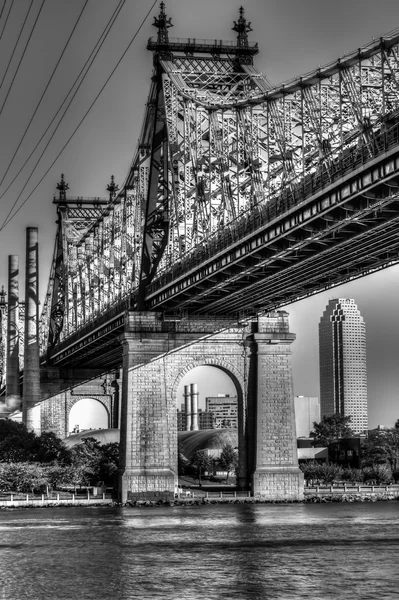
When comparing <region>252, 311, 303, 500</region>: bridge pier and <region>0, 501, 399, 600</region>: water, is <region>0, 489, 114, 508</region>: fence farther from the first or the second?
<region>252, 311, 303, 500</region>: bridge pier

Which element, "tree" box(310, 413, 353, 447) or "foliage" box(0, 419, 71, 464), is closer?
"foliage" box(0, 419, 71, 464)

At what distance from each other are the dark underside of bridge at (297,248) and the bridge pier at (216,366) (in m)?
1.39

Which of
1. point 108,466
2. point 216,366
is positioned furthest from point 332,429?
point 216,366

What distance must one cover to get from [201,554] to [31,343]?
73636mm

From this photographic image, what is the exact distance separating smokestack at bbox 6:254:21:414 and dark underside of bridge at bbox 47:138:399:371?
6245 cm

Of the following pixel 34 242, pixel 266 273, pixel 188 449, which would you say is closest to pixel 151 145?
pixel 266 273

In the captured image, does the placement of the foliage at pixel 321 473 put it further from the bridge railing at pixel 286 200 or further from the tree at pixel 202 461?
the bridge railing at pixel 286 200

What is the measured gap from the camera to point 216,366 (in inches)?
3280

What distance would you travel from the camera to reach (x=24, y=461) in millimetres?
99812

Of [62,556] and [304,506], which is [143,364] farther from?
[62,556]

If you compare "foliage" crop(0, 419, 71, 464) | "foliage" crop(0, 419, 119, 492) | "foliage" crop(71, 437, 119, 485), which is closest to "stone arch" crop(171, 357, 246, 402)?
"foliage" crop(71, 437, 119, 485)

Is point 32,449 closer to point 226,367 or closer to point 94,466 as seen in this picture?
point 94,466

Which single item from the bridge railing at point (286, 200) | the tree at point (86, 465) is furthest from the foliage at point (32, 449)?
the bridge railing at point (286, 200)

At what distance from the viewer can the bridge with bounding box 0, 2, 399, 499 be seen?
50.6m
